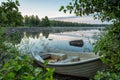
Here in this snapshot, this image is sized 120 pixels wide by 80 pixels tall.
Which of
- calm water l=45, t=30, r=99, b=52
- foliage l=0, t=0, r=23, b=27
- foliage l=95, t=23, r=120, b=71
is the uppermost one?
foliage l=0, t=0, r=23, b=27

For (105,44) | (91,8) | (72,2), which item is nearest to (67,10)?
(72,2)

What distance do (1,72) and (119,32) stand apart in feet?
6.30

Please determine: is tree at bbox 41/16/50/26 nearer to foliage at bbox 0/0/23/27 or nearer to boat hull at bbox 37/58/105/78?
boat hull at bbox 37/58/105/78

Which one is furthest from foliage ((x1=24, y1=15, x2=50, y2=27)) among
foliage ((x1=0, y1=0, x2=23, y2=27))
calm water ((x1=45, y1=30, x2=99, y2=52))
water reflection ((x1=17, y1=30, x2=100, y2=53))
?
foliage ((x1=0, y1=0, x2=23, y2=27))

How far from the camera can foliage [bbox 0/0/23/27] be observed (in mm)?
2912

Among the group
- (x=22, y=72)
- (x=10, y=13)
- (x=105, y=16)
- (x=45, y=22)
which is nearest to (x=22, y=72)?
(x=22, y=72)

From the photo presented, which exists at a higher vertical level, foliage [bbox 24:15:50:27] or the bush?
the bush

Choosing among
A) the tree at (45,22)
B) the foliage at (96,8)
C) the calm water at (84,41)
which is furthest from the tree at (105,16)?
the tree at (45,22)

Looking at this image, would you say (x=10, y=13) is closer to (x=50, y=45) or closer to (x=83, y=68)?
(x=83, y=68)

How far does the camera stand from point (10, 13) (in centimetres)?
300

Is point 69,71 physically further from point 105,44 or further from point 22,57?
point 22,57

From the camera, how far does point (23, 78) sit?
87 cm

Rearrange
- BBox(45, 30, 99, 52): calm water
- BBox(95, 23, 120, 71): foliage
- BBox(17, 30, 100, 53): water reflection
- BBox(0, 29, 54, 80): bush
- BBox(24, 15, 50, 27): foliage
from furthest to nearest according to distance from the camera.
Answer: BBox(24, 15, 50, 27): foliage → BBox(45, 30, 99, 52): calm water → BBox(17, 30, 100, 53): water reflection → BBox(95, 23, 120, 71): foliage → BBox(0, 29, 54, 80): bush

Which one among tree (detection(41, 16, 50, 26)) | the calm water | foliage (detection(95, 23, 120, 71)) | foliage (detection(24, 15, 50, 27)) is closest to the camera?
foliage (detection(95, 23, 120, 71))
